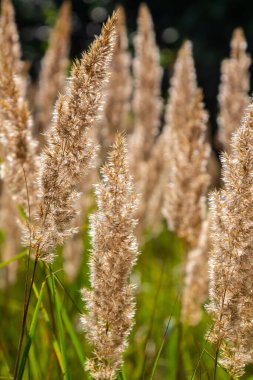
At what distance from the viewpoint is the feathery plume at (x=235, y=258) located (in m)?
1.80

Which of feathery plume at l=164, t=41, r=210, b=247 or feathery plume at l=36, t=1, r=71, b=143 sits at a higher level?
feathery plume at l=36, t=1, r=71, b=143

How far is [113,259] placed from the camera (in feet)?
5.82

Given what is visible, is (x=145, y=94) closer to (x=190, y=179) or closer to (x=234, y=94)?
(x=234, y=94)

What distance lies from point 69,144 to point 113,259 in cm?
37

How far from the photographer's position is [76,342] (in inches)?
90.4

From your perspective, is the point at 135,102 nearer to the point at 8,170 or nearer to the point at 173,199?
the point at 173,199

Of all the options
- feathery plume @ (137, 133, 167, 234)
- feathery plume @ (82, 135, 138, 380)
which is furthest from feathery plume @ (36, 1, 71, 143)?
feathery plume @ (82, 135, 138, 380)

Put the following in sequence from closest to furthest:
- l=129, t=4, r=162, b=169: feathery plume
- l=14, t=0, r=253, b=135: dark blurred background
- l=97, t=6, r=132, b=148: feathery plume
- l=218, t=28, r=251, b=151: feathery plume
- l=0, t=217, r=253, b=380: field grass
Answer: l=0, t=217, r=253, b=380: field grass
l=218, t=28, r=251, b=151: feathery plume
l=97, t=6, r=132, b=148: feathery plume
l=129, t=4, r=162, b=169: feathery plume
l=14, t=0, r=253, b=135: dark blurred background

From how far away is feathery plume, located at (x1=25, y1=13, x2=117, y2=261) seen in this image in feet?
5.90

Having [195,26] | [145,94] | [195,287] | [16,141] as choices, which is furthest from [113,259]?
[195,26]

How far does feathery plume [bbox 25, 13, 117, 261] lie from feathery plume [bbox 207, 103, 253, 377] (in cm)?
44

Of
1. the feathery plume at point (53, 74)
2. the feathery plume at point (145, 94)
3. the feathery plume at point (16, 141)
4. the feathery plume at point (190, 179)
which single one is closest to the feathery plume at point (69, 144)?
Answer: the feathery plume at point (16, 141)

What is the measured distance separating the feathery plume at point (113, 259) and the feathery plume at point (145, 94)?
2.87 m

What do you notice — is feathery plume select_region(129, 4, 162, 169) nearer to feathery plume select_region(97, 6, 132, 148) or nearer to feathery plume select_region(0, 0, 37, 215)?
feathery plume select_region(97, 6, 132, 148)
